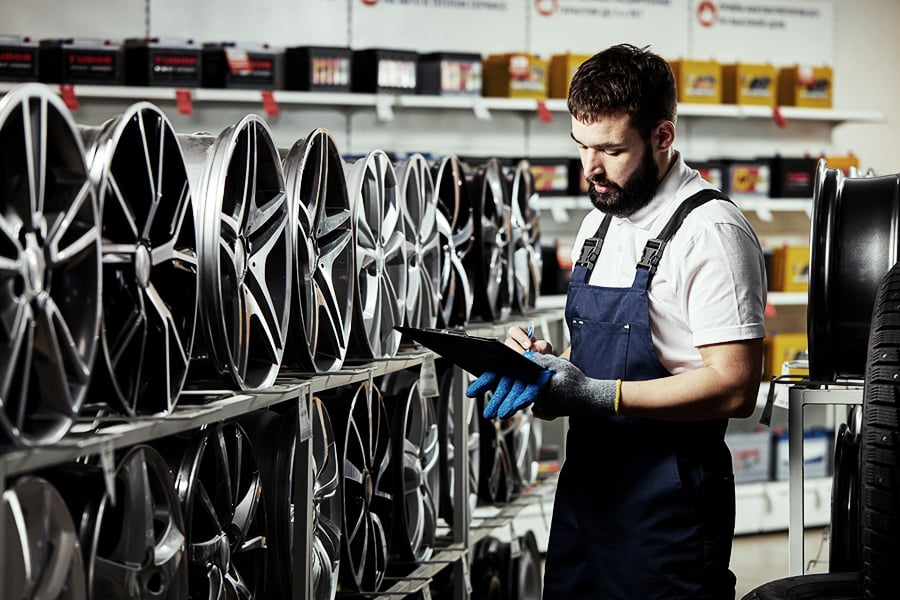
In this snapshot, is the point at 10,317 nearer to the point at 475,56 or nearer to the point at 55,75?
the point at 55,75

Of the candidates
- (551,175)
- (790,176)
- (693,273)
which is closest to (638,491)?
(693,273)

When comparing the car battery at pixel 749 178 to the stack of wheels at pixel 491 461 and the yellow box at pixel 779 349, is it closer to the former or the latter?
the yellow box at pixel 779 349

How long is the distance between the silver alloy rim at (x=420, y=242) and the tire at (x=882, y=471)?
4.65 ft

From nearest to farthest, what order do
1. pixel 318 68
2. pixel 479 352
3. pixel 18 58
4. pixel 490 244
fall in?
pixel 479 352 → pixel 490 244 → pixel 18 58 → pixel 318 68

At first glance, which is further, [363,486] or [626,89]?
[363,486]

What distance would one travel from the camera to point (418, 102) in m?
5.88

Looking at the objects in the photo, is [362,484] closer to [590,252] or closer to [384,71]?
[590,252]

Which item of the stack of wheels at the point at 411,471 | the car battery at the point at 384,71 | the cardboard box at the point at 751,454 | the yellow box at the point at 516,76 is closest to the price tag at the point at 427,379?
the stack of wheels at the point at 411,471

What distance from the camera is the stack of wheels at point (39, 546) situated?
5.43 feet

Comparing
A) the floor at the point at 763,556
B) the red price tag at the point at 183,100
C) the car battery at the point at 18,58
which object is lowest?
the floor at the point at 763,556

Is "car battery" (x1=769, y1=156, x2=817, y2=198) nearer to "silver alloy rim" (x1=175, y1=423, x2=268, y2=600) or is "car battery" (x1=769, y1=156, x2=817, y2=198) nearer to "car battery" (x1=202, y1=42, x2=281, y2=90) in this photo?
"car battery" (x1=202, y1=42, x2=281, y2=90)

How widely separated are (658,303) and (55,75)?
3662mm

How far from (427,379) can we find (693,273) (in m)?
1.03

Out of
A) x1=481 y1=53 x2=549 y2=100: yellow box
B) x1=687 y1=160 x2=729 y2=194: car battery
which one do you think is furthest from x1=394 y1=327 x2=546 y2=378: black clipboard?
x1=687 y1=160 x2=729 y2=194: car battery
